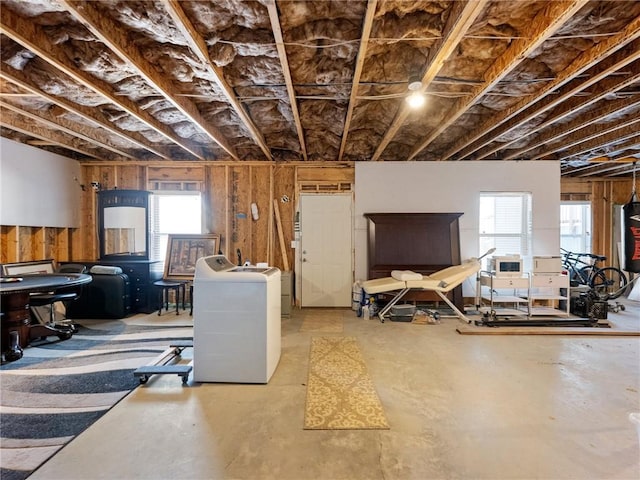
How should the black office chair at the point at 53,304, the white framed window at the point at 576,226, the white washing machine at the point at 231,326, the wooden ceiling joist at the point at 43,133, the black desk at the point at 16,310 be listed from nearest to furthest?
the white washing machine at the point at 231,326 < the black desk at the point at 16,310 < the black office chair at the point at 53,304 < the wooden ceiling joist at the point at 43,133 < the white framed window at the point at 576,226

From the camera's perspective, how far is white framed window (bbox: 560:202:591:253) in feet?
22.9

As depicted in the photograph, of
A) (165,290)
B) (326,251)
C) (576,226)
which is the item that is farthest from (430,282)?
(576,226)

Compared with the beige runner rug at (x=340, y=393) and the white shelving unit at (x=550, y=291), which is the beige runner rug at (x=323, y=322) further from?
the white shelving unit at (x=550, y=291)

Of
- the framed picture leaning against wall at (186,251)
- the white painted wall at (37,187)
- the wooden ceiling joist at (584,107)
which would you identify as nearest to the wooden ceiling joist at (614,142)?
the wooden ceiling joist at (584,107)

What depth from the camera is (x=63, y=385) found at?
2670mm

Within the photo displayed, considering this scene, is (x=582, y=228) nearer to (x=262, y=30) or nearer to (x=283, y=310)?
(x=283, y=310)

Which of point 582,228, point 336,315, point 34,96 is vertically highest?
point 34,96

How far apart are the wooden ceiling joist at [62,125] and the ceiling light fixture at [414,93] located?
4.23 meters

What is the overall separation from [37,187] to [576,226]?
10.6 metres

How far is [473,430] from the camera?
203 centimetres

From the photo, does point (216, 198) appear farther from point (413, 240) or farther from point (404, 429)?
point (404, 429)

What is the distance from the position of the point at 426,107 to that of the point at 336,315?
11.0 ft

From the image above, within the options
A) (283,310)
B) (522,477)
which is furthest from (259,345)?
(283,310)

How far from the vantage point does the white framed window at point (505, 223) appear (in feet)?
18.6
